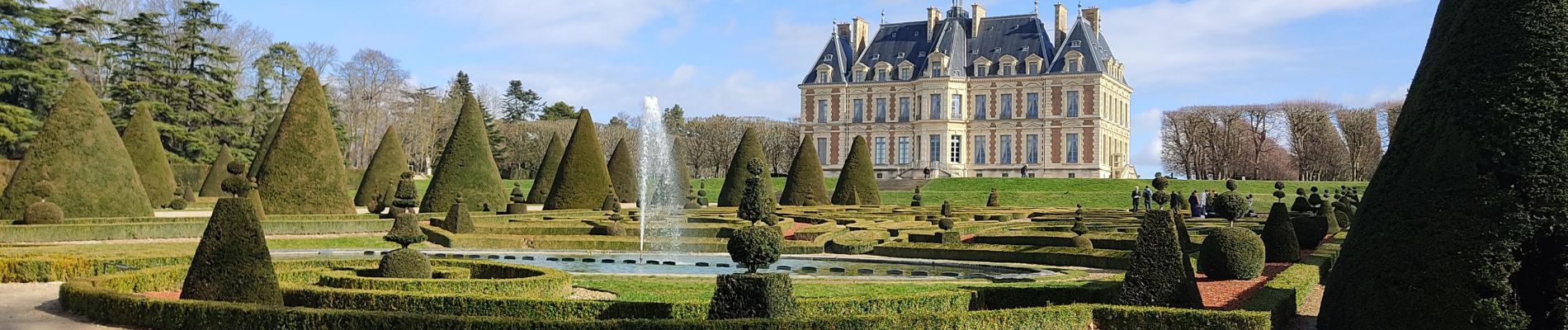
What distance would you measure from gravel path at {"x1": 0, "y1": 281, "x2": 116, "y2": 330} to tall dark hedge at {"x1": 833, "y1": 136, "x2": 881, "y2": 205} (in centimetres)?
2536

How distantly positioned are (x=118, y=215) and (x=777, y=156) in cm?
5369

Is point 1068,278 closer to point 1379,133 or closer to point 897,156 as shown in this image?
point 897,156

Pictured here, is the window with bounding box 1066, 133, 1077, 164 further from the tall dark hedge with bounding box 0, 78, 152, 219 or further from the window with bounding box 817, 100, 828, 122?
the tall dark hedge with bounding box 0, 78, 152, 219

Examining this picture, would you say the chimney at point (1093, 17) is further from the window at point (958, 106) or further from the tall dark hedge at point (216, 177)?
the tall dark hedge at point (216, 177)

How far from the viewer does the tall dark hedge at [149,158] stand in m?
28.3

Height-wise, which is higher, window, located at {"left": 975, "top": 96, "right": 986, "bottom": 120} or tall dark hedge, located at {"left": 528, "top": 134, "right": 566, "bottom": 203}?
window, located at {"left": 975, "top": 96, "right": 986, "bottom": 120}

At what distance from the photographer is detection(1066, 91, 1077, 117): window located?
2271 inches

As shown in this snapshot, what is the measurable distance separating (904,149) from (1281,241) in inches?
1819

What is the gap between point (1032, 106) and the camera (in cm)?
5903

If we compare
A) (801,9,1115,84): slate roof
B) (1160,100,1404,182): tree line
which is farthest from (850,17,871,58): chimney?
(1160,100,1404,182): tree line

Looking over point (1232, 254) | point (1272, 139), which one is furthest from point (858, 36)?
point (1232, 254)

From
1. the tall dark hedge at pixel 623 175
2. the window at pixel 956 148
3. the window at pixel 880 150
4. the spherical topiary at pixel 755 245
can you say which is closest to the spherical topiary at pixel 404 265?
the spherical topiary at pixel 755 245

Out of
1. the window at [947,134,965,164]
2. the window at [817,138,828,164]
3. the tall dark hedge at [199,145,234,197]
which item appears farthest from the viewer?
the window at [817,138,828,164]

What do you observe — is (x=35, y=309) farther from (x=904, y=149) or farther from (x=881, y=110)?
(x=881, y=110)
